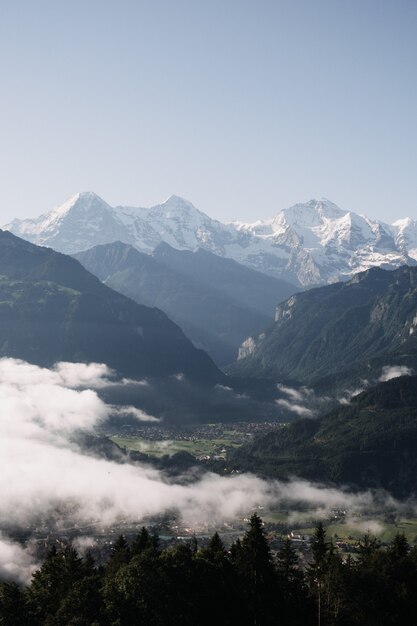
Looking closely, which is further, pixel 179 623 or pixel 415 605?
pixel 415 605

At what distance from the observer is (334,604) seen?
106562 mm

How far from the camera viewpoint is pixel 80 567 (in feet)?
414

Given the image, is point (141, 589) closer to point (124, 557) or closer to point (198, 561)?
point (198, 561)

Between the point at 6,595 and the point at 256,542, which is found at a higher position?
the point at 256,542

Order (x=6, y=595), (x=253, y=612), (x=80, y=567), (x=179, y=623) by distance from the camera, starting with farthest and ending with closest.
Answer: (x=80, y=567)
(x=6, y=595)
(x=253, y=612)
(x=179, y=623)

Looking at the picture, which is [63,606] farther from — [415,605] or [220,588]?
[415,605]

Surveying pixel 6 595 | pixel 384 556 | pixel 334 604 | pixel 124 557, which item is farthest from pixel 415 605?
pixel 6 595

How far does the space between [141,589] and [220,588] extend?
42.5 feet

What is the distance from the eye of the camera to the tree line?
314ft

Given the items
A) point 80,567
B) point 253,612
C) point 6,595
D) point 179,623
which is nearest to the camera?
point 179,623

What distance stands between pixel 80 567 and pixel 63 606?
26.4 m

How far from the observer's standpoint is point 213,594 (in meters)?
101

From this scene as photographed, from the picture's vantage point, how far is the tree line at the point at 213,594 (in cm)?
9562

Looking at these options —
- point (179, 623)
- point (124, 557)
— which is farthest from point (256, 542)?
point (124, 557)
